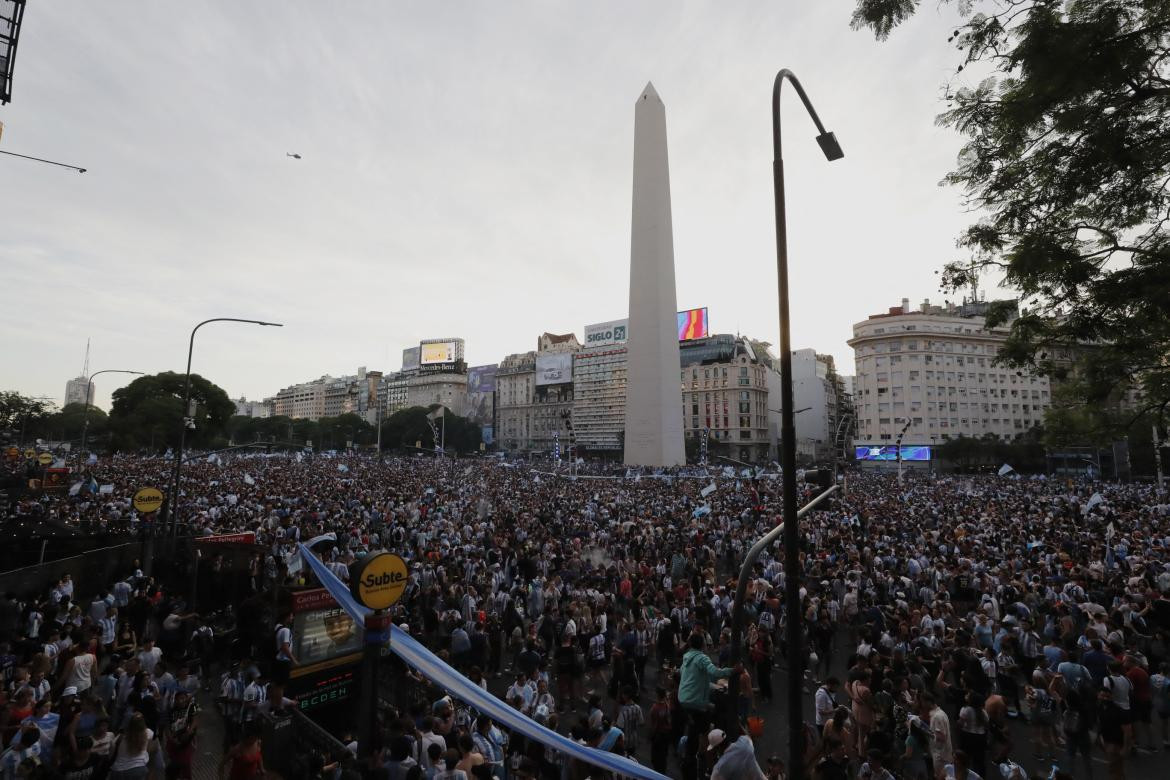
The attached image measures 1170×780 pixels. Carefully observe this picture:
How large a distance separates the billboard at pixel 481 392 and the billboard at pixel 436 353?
350 inches

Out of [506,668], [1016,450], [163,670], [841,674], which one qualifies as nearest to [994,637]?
[841,674]

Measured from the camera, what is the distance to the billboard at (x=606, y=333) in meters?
110

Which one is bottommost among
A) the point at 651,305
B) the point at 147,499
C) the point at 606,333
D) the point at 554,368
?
the point at 147,499

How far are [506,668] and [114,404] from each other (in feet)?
286

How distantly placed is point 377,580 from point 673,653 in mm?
7308

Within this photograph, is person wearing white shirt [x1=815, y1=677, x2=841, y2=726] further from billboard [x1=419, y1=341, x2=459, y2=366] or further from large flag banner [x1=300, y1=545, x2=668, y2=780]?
billboard [x1=419, y1=341, x2=459, y2=366]

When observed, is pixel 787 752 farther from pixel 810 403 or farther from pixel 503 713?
pixel 810 403

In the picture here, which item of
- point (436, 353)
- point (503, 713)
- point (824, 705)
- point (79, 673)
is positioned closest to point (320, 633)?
point (79, 673)

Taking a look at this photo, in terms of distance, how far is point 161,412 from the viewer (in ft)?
227

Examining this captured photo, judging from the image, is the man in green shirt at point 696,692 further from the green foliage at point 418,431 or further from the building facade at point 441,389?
the building facade at point 441,389

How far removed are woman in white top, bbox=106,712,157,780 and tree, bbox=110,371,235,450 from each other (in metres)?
71.2

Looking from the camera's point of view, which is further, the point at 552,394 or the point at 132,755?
the point at 552,394

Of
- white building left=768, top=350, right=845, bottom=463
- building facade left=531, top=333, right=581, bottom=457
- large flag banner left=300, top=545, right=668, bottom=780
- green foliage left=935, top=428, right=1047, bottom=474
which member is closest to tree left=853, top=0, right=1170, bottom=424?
large flag banner left=300, top=545, right=668, bottom=780

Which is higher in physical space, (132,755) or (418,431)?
(418,431)
